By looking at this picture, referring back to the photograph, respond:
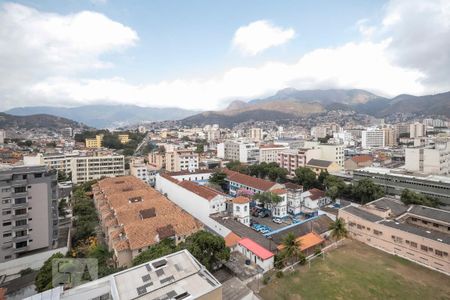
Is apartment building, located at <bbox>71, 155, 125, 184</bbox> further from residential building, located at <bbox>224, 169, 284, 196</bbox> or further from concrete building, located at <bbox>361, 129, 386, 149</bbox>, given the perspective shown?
concrete building, located at <bbox>361, 129, 386, 149</bbox>

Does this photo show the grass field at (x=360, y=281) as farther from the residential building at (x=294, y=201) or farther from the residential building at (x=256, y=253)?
the residential building at (x=294, y=201)

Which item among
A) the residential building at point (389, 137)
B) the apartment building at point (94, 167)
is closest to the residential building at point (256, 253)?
the apartment building at point (94, 167)

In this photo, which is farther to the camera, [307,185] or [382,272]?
[307,185]

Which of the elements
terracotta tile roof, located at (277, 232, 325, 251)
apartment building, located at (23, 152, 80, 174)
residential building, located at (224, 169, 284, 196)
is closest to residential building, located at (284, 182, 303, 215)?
residential building, located at (224, 169, 284, 196)

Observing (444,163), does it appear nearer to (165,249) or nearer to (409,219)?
(409,219)

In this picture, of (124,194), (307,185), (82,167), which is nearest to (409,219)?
(307,185)

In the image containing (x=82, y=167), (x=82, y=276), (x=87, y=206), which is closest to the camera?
(x=82, y=276)

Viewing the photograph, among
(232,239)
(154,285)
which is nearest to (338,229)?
(232,239)
